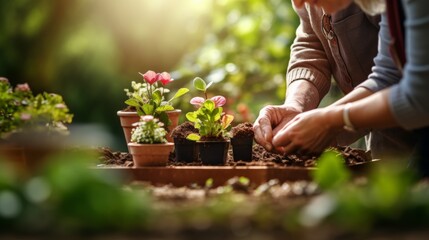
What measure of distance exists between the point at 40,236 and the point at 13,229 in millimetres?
78

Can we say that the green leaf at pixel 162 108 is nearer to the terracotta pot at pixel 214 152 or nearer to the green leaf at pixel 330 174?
the terracotta pot at pixel 214 152

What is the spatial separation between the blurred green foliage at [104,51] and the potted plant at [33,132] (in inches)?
130

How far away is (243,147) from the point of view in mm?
3125

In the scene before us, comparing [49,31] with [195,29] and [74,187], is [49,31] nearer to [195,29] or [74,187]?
[195,29]

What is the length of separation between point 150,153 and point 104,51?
3.75 metres

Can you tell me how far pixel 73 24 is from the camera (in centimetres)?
658

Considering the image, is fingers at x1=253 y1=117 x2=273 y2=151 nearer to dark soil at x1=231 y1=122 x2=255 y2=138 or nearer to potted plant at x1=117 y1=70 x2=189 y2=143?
dark soil at x1=231 y1=122 x2=255 y2=138

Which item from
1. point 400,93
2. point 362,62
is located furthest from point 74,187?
point 362,62

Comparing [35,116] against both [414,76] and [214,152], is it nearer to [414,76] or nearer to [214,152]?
[214,152]

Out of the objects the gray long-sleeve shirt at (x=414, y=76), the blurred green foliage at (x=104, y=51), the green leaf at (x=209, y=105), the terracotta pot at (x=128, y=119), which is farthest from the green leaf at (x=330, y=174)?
the blurred green foliage at (x=104, y=51)

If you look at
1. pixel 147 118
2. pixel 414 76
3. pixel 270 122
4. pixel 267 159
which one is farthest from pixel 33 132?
pixel 414 76

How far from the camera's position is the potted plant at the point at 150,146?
296 centimetres

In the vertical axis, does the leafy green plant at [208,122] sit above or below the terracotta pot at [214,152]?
above

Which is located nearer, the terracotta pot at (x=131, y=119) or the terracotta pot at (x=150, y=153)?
the terracotta pot at (x=150, y=153)
